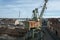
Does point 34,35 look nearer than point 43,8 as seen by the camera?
Yes

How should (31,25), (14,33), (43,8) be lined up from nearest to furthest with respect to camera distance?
(31,25), (43,8), (14,33)

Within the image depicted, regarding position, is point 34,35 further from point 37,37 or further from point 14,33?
point 14,33

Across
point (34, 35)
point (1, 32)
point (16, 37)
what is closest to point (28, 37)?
point (34, 35)

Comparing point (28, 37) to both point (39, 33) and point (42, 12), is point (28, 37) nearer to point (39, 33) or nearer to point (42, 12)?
point (39, 33)

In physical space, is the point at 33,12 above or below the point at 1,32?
above

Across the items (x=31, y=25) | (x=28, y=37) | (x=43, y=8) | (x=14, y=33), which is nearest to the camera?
(x=31, y=25)

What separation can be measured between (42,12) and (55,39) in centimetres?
763

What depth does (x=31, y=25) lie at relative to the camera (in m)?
41.0

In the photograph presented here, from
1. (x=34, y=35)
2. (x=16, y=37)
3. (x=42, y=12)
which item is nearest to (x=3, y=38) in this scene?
(x=16, y=37)

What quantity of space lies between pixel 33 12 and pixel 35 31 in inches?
308

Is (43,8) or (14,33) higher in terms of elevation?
(43,8)

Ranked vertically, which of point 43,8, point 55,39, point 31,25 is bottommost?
point 55,39

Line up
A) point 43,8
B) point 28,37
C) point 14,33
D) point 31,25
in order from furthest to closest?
point 14,33, point 43,8, point 28,37, point 31,25

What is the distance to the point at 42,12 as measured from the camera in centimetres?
4975
